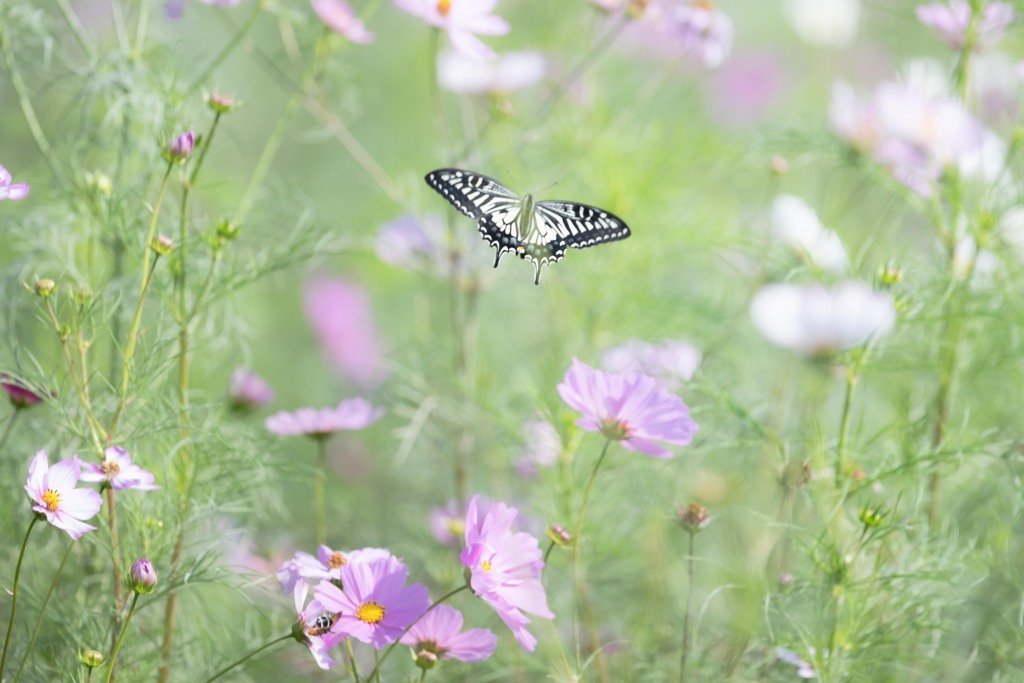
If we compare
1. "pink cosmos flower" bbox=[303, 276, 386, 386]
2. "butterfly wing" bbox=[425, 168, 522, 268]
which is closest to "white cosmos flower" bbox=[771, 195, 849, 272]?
"butterfly wing" bbox=[425, 168, 522, 268]

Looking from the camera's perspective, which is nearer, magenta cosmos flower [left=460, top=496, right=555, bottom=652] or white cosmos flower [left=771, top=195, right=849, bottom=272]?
magenta cosmos flower [left=460, top=496, right=555, bottom=652]

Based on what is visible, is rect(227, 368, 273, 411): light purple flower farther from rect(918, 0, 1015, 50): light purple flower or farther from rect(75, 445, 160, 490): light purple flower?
rect(918, 0, 1015, 50): light purple flower

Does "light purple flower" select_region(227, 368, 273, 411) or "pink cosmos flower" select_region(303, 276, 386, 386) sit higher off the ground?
"light purple flower" select_region(227, 368, 273, 411)

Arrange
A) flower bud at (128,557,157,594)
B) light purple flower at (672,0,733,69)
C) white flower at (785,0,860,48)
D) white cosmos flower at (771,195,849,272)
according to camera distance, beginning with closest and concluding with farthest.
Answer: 1. flower bud at (128,557,157,594)
2. white cosmos flower at (771,195,849,272)
3. light purple flower at (672,0,733,69)
4. white flower at (785,0,860,48)

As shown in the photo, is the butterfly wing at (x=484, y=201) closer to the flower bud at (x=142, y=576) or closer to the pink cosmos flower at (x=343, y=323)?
the flower bud at (x=142, y=576)

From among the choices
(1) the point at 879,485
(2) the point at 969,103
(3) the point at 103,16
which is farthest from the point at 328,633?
(3) the point at 103,16

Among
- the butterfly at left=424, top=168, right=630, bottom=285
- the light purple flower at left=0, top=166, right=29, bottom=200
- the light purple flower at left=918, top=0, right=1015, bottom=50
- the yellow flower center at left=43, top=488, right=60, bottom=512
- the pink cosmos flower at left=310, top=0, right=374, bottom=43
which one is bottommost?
the yellow flower center at left=43, top=488, right=60, bottom=512

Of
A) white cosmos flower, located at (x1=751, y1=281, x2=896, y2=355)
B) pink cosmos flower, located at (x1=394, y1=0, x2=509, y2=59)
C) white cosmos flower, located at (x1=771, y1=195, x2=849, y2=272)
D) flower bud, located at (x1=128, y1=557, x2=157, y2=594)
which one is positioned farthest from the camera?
white cosmos flower, located at (x1=771, y1=195, x2=849, y2=272)

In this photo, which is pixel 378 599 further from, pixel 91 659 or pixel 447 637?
pixel 91 659

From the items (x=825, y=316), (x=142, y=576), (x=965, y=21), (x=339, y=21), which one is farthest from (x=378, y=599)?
(x=965, y=21)
